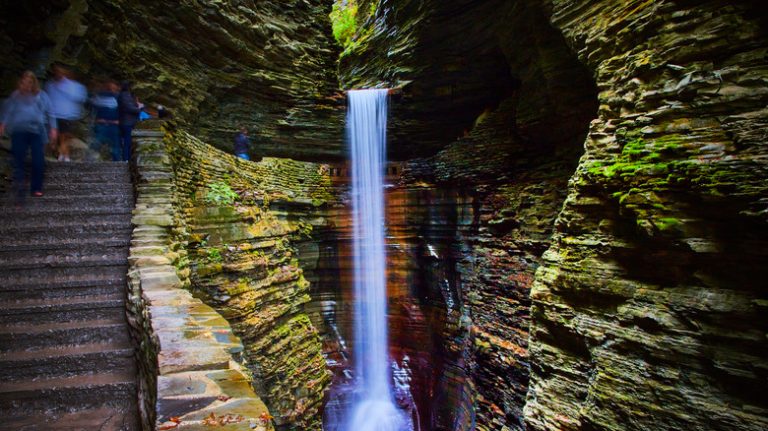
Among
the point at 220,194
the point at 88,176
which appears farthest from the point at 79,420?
the point at 220,194

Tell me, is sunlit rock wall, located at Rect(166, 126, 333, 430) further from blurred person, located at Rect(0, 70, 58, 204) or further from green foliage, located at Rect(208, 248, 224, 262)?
blurred person, located at Rect(0, 70, 58, 204)

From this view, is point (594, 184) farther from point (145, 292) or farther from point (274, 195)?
point (274, 195)

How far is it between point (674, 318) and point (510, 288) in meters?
4.90

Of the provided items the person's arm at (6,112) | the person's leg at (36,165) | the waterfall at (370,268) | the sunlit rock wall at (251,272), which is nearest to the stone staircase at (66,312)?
the person's leg at (36,165)

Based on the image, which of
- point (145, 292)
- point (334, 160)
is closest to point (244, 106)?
point (334, 160)

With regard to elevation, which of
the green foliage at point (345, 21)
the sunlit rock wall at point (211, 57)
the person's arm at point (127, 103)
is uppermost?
the green foliage at point (345, 21)

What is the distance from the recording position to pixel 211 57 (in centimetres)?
1080

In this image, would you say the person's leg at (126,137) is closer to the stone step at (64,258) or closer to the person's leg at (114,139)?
the person's leg at (114,139)

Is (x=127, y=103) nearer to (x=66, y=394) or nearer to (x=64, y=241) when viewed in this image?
(x=64, y=241)

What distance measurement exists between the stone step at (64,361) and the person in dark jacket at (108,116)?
22.7 feet

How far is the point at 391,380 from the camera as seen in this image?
11.8 metres

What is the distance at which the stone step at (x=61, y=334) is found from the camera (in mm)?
3270

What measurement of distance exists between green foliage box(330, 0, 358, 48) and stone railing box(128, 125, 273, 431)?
13524 mm

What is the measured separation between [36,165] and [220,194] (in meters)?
3.08
